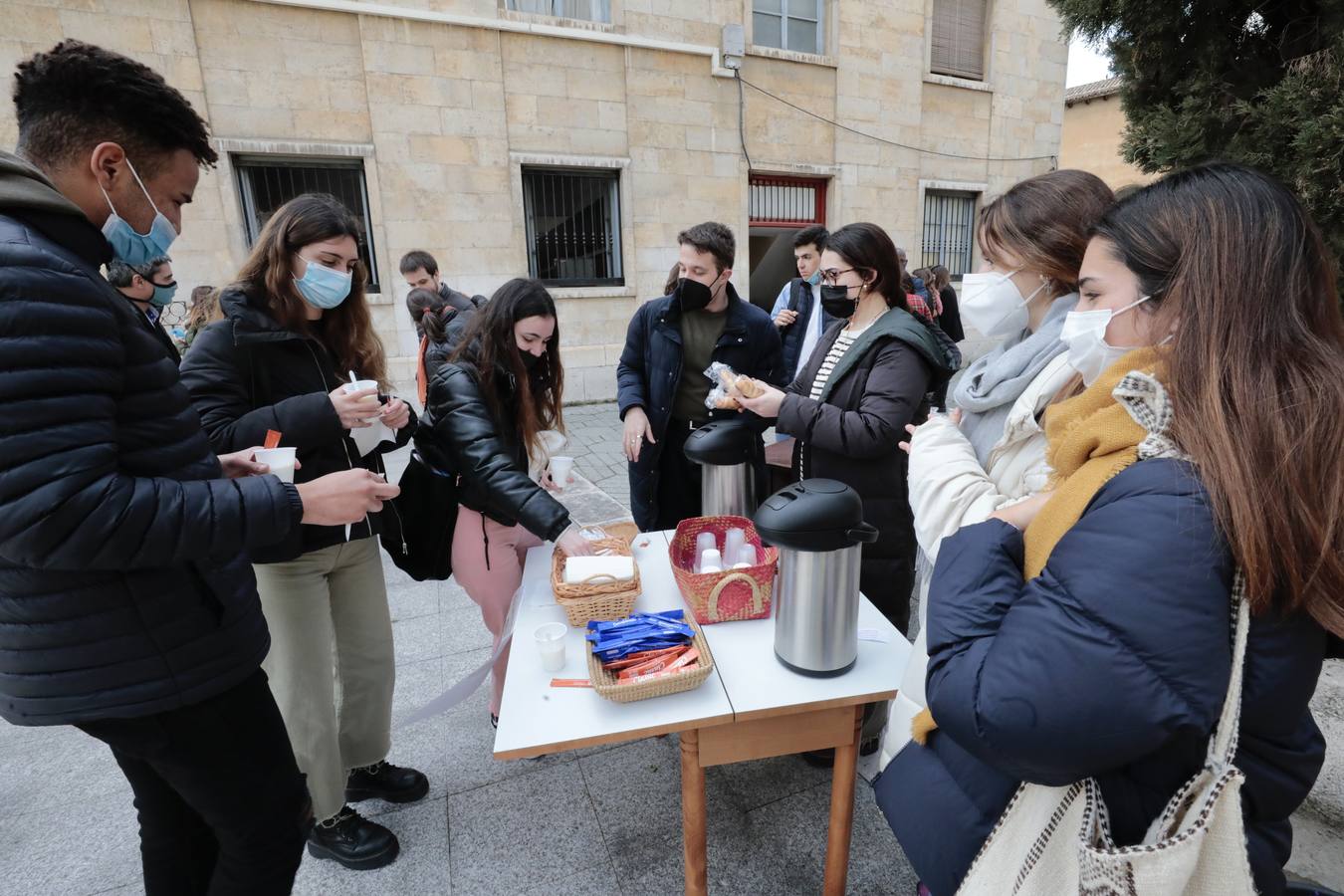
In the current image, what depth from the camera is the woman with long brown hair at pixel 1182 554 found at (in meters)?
0.78

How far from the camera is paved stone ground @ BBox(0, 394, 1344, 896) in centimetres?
189

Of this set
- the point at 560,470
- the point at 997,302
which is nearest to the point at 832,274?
the point at 997,302

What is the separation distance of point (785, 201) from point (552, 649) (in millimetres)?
9479

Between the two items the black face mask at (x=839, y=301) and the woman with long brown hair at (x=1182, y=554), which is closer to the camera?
the woman with long brown hair at (x=1182, y=554)

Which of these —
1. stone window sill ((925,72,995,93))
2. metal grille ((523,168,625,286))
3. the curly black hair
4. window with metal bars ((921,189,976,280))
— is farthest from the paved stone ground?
stone window sill ((925,72,995,93))

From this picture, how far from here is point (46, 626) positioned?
1.08 metres

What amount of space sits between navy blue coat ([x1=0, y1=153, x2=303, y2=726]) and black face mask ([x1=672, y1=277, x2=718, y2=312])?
6.80 ft

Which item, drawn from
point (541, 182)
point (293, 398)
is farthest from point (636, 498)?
point (541, 182)

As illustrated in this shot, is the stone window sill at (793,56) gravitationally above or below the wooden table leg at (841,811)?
above

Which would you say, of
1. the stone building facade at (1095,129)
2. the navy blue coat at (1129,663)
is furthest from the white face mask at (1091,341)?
the stone building facade at (1095,129)

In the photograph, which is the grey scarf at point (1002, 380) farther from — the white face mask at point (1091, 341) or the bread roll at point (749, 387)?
the bread roll at point (749, 387)

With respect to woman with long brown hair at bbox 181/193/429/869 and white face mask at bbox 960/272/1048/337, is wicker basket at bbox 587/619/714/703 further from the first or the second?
white face mask at bbox 960/272/1048/337

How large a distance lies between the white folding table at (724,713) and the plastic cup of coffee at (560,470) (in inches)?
25.8

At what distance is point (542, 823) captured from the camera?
2.10 metres
